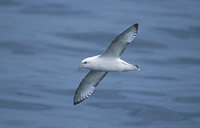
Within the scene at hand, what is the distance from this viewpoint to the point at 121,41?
14.0m

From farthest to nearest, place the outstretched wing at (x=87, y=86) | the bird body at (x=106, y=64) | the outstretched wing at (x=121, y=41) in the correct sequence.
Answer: the outstretched wing at (x=87, y=86) → the bird body at (x=106, y=64) → the outstretched wing at (x=121, y=41)

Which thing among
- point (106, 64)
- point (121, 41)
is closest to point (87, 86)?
point (106, 64)

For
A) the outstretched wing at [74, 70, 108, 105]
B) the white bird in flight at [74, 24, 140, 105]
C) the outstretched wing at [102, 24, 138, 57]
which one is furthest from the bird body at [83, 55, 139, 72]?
the outstretched wing at [74, 70, 108, 105]

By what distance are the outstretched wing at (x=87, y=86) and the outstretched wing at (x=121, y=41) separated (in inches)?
61.4

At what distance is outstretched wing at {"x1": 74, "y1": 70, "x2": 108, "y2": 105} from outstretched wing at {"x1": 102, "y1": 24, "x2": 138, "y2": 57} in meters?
1.56

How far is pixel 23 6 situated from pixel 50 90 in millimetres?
9346

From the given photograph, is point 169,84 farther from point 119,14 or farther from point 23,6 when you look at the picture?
point 23,6

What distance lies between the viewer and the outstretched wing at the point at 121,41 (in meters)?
13.9

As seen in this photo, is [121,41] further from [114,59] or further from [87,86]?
[87,86]

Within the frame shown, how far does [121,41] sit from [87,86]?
7.46 ft

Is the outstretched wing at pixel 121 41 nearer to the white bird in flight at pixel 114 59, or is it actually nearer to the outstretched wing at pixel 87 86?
the white bird in flight at pixel 114 59

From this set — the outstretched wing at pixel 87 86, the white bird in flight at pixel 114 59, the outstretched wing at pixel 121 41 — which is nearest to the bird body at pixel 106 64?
the white bird in flight at pixel 114 59

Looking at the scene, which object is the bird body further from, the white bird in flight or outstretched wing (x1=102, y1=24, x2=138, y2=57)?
outstretched wing (x1=102, y1=24, x2=138, y2=57)

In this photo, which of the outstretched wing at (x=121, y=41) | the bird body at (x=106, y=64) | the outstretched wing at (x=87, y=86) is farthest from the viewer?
the outstretched wing at (x=87, y=86)
